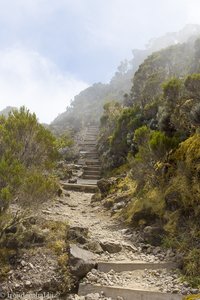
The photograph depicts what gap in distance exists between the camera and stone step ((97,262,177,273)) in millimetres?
6016

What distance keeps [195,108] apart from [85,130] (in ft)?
106

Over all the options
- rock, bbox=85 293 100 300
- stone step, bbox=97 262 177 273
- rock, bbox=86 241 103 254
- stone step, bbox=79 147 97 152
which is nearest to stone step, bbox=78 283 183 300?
rock, bbox=85 293 100 300

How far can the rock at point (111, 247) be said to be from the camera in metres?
6.86

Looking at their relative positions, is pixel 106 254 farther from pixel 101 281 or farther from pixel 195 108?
pixel 195 108

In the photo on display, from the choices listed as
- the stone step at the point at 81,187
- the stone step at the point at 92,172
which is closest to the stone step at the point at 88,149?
the stone step at the point at 92,172

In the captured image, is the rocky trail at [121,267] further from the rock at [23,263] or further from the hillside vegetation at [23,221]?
the rock at [23,263]

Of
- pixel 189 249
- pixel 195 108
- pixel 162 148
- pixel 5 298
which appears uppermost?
pixel 195 108

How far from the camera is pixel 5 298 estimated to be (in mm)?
5098

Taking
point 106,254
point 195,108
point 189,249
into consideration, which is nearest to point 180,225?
point 189,249

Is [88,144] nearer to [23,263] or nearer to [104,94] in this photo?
[23,263]

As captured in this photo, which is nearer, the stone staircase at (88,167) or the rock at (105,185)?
the rock at (105,185)

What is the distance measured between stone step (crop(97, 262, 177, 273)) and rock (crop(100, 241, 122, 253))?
75 cm

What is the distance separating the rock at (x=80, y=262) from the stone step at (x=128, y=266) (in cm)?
23

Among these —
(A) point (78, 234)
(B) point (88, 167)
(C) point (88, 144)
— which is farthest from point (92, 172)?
(A) point (78, 234)
